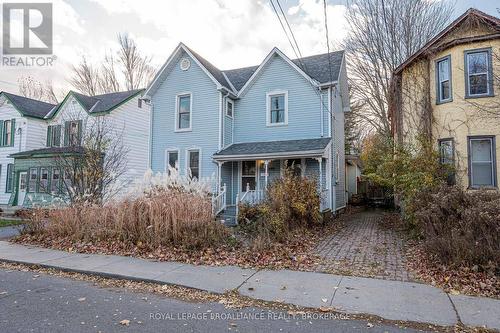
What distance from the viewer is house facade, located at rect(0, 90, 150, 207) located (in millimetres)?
20578

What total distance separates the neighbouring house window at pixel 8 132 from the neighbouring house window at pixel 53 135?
2567 mm

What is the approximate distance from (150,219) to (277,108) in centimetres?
964

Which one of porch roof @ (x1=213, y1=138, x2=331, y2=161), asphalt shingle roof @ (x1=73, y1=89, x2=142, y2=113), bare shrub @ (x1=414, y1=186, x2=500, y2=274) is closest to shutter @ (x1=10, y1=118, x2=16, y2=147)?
asphalt shingle roof @ (x1=73, y1=89, x2=142, y2=113)

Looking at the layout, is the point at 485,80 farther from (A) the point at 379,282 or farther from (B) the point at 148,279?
(B) the point at 148,279

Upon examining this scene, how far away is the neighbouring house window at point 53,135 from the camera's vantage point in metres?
22.3

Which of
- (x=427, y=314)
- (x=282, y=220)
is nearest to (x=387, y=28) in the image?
(x=282, y=220)

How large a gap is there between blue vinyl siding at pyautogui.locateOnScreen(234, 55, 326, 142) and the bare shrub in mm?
8131

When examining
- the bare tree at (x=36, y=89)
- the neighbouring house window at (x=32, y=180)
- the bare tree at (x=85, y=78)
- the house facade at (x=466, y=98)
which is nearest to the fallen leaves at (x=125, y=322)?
the house facade at (x=466, y=98)

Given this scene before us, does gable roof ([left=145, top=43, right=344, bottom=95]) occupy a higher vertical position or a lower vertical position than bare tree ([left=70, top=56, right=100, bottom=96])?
lower

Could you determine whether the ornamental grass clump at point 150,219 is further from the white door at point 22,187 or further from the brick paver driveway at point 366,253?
the white door at point 22,187

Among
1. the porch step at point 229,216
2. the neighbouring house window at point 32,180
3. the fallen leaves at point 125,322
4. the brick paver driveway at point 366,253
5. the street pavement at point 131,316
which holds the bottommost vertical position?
the street pavement at point 131,316

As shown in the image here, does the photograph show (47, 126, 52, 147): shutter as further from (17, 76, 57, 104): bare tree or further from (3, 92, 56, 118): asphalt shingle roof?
(17, 76, 57, 104): bare tree

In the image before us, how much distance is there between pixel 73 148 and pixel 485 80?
16.2m

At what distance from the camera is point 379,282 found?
5.80m
